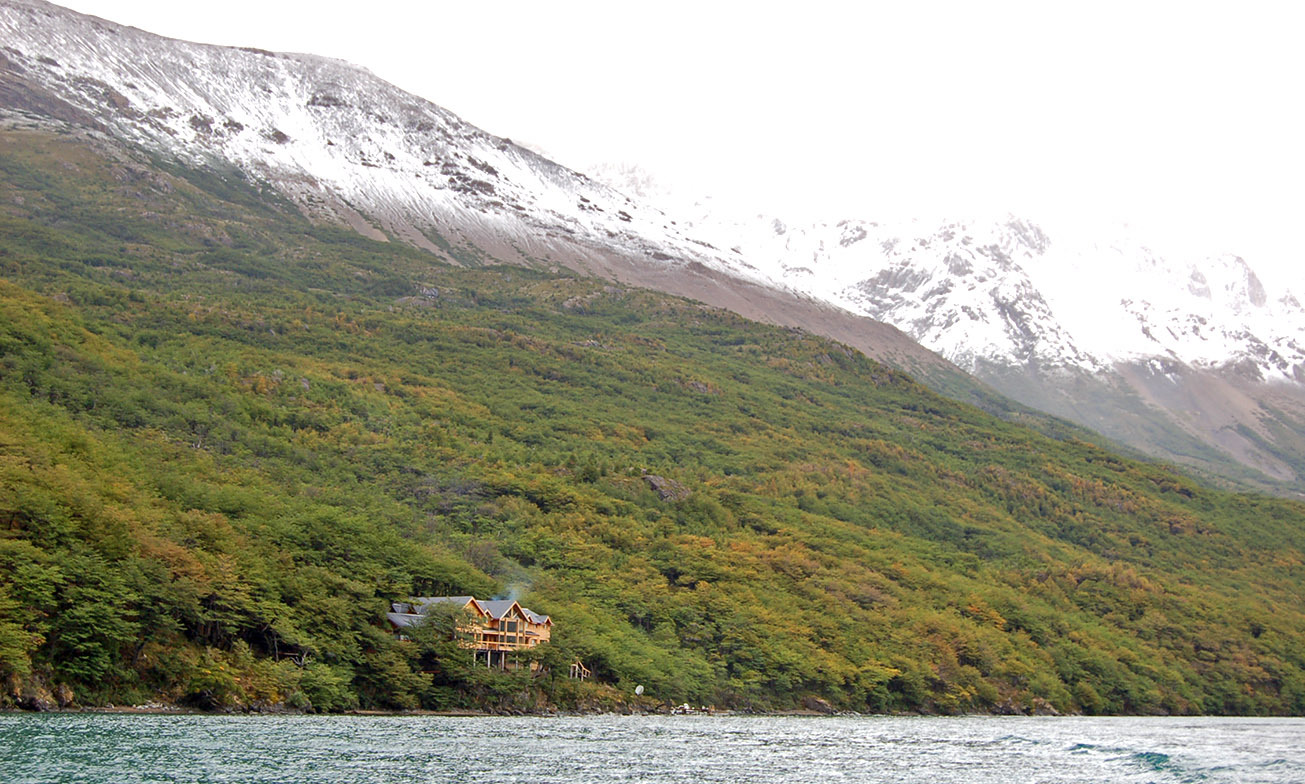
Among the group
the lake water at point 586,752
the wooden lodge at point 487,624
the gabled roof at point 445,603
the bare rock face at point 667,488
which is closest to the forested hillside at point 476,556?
the bare rock face at point 667,488

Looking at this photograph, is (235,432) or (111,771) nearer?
(111,771)

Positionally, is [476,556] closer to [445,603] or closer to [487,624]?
[487,624]

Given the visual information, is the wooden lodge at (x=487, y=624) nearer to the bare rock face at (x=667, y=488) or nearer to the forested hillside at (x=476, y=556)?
the forested hillside at (x=476, y=556)

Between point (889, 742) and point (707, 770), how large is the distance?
24810 millimetres

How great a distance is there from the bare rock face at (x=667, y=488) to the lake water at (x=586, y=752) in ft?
209

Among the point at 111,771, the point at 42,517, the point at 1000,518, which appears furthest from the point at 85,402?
the point at 1000,518

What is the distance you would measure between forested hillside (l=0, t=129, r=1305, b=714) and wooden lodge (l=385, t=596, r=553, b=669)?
2.00 meters

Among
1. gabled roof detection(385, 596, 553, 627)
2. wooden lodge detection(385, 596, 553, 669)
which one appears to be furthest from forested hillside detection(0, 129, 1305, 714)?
wooden lodge detection(385, 596, 553, 669)

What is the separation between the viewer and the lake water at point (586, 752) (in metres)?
49.1

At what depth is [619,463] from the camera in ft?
542

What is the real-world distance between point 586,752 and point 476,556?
5370 centimetres

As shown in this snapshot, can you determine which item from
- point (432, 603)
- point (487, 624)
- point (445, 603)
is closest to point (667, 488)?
point (487, 624)

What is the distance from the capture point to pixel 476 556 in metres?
115

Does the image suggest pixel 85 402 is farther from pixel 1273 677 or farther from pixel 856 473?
pixel 1273 677
